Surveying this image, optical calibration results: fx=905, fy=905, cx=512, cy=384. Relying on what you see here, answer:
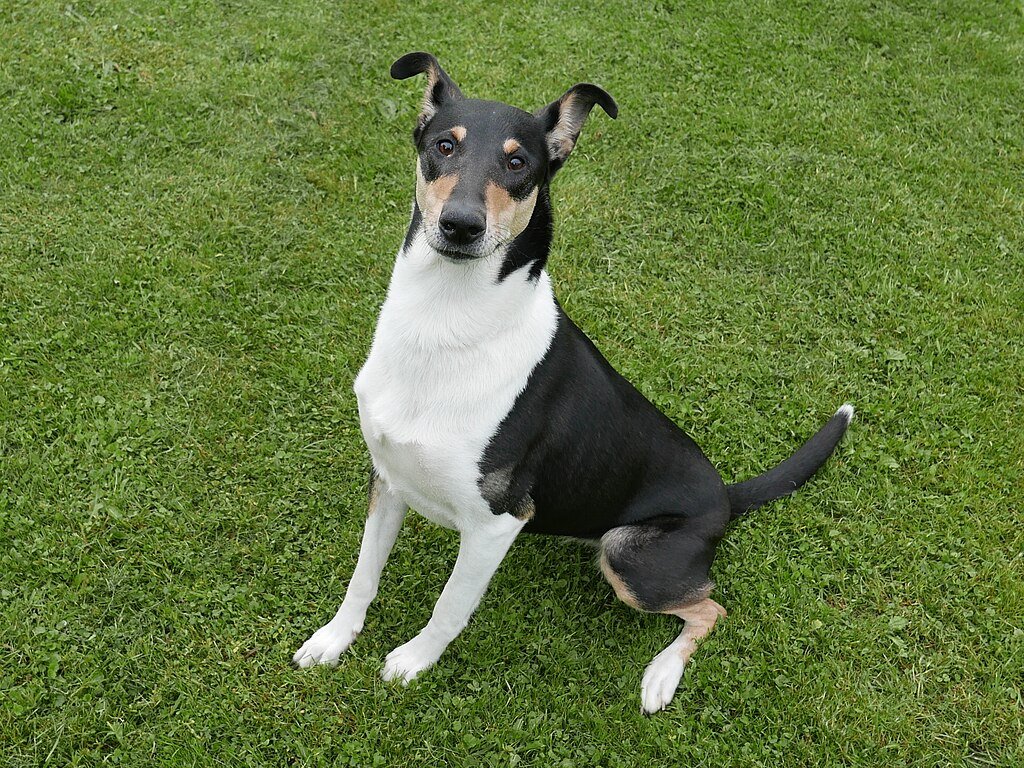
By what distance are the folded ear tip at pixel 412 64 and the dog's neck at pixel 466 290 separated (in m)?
0.58

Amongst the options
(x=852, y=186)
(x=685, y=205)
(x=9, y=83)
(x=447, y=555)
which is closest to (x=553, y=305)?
(x=447, y=555)

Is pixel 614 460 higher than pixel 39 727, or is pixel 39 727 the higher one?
pixel 614 460

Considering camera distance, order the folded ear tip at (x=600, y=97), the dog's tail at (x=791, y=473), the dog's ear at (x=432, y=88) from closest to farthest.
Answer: the folded ear tip at (x=600, y=97), the dog's ear at (x=432, y=88), the dog's tail at (x=791, y=473)

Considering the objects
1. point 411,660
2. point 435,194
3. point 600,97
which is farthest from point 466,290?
point 411,660

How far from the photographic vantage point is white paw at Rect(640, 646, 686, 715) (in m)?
3.71

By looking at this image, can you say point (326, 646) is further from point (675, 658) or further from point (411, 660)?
point (675, 658)

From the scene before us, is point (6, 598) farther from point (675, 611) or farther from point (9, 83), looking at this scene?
point (9, 83)

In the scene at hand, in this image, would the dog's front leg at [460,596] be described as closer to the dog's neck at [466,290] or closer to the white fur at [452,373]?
the white fur at [452,373]

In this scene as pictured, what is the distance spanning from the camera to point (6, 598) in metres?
3.73

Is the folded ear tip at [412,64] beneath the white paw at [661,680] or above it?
above

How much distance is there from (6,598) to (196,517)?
2.63 feet

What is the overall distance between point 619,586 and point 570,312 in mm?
1981

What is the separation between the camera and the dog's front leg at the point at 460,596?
10.7 ft

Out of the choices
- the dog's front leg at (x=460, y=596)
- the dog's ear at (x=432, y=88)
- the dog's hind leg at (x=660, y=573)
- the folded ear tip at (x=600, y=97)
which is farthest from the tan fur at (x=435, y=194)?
the dog's hind leg at (x=660, y=573)
